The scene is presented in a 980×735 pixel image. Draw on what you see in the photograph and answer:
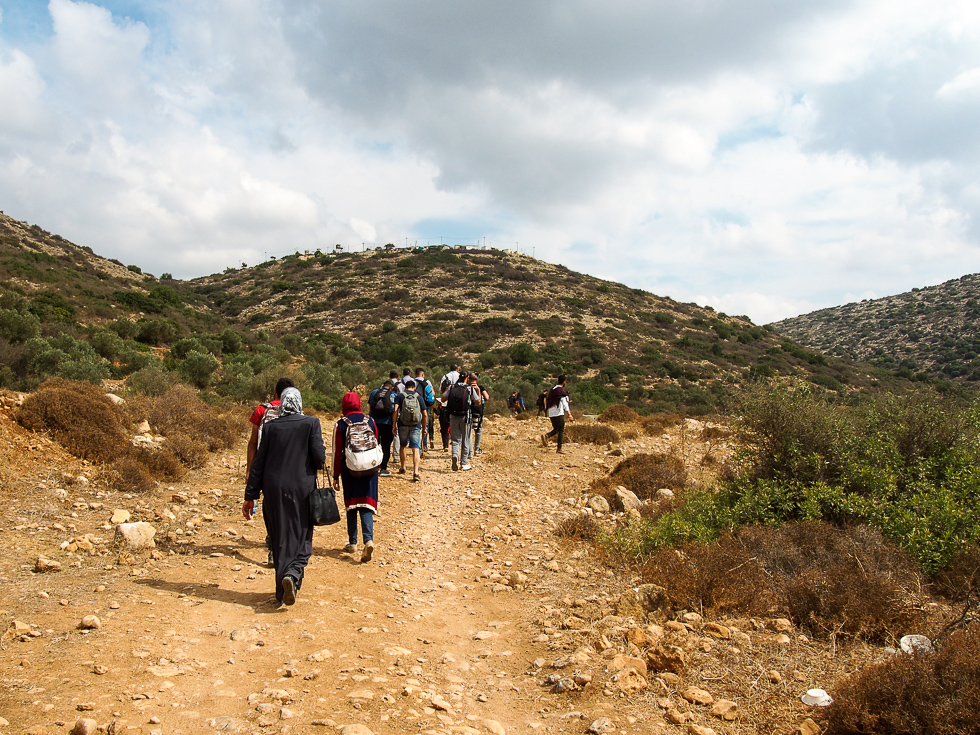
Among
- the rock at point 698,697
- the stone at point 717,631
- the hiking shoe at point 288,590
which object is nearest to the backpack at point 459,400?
the hiking shoe at point 288,590

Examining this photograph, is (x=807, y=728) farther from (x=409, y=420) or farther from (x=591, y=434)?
(x=591, y=434)

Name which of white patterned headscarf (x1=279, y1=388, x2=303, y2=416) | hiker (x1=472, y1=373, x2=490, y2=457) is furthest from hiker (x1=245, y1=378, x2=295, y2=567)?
hiker (x1=472, y1=373, x2=490, y2=457)

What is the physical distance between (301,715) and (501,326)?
4215 cm

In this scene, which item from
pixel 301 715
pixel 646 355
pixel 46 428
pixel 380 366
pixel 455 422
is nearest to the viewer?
pixel 301 715

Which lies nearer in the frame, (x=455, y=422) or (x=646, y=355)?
(x=455, y=422)

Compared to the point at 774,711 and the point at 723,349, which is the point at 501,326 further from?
the point at 774,711

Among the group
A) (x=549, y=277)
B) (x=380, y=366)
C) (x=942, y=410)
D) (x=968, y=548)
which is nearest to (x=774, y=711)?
(x=968, y=548)

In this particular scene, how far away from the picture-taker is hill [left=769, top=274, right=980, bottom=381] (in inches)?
2003

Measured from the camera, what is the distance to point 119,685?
3326 millimetres

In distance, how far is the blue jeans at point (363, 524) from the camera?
20.7 feet

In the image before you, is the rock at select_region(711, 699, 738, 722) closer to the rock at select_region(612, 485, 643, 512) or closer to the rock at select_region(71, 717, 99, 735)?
the rock at select_region(71, 717, 99, 735)

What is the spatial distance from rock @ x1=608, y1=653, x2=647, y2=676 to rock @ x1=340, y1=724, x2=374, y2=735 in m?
1.69

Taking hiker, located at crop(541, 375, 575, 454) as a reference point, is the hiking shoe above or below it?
below

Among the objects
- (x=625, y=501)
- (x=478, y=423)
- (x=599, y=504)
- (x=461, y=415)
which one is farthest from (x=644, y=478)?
(x=478, y=423)
